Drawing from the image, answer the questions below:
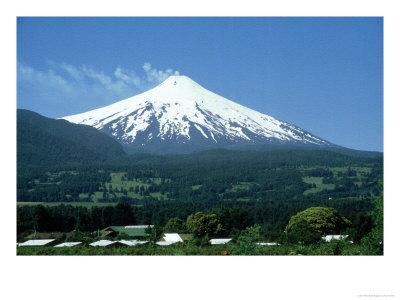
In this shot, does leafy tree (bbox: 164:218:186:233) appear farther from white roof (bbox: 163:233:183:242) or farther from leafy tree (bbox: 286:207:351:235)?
leafy tree (bbox: 286:207:351:235)

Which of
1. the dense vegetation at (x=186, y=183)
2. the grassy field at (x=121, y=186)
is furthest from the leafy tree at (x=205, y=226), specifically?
the grassy field at (x=121, y=186)

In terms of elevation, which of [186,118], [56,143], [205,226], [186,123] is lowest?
[205,226]

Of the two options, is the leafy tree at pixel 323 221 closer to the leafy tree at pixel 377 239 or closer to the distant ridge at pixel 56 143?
the leafy tree at pixel 377 239

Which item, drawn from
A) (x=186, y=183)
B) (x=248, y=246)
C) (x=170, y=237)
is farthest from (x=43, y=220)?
(x=186, y=183)

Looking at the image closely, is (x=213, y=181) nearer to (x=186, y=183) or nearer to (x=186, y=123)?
(x=186, y=183)

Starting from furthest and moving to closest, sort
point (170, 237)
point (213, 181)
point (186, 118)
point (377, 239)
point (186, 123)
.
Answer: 1. point (186, 118)
2. point (186, 123)
3. point (213, 181)
4. point (170, 237)
5. point (377, 239)
